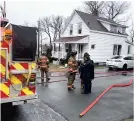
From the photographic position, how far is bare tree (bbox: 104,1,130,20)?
48.2 meters

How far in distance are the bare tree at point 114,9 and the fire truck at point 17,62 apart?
46.1 m

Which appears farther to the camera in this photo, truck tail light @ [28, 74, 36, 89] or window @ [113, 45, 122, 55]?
window @ [113, 45, 122, 55]

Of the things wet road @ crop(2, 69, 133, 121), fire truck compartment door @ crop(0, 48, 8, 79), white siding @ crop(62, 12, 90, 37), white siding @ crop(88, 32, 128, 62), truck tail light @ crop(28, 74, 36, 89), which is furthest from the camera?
white siding @ crop(62, 12, 90, 37)

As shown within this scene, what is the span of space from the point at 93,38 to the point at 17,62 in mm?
21504

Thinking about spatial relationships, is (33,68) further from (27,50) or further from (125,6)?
(125,6)

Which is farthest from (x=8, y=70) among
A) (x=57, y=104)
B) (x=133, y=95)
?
(x=133, y=95)

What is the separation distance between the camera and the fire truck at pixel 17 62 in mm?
4121

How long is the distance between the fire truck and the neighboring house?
19954mm

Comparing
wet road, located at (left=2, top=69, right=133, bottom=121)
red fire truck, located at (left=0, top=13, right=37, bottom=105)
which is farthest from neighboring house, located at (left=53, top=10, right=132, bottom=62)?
red fire truck, located at (left=0, top=13, right=37, bottom=105)

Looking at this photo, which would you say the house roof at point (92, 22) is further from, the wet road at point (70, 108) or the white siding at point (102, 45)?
the wet road at point (70, 108)

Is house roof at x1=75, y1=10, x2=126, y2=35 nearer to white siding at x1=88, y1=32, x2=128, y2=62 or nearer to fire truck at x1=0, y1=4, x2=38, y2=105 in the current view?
white siding at x1=88, y1=32, x2=128, y2=62

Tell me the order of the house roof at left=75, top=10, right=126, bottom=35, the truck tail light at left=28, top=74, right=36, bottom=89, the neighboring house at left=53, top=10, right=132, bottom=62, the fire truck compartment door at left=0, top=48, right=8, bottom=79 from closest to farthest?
the fire truck compartment door at left=0, top=48, right=8, bottom=79 < the truck tail light at left=28, top=74, right=36, bottom=89 < the neighboring house at left=53, top=10, right=132, bottom=62 < the house roof at left=75, top=10, right=126, bottom=35

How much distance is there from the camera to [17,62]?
167 inches

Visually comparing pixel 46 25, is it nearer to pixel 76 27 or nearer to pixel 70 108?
pixel 76 27
